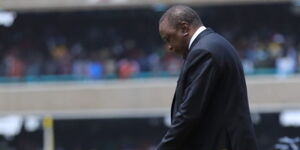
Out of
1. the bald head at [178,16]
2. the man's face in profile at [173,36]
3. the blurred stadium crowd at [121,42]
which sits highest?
the blurred stadium crowd at [121,42]

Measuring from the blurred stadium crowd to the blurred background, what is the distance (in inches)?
1.1

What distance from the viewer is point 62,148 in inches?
822

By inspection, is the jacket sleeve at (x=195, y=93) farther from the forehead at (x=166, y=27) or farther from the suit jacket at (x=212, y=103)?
the forehead at (x=166, y=27)

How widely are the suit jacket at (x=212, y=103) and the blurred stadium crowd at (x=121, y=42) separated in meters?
18.4

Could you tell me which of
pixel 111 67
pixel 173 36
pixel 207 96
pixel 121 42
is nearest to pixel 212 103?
pixel 207 96

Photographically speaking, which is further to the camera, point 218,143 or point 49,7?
point 49,7

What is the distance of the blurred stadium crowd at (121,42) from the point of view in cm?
2303

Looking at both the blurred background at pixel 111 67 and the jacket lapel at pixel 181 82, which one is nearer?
the jacket lapel at pixel 181 82

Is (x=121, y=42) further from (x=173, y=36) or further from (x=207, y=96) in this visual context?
(x=207, y=96)

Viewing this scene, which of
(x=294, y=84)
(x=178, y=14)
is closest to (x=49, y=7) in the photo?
(x=294, y=84)

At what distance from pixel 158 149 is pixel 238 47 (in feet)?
62.1

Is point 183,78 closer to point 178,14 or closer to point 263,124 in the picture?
point 178,14

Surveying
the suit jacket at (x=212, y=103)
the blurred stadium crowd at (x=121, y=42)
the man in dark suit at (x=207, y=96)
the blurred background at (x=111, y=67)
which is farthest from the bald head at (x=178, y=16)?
the blurred stadium crowd at (x=121, y=42)

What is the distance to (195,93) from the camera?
417 centimetres
